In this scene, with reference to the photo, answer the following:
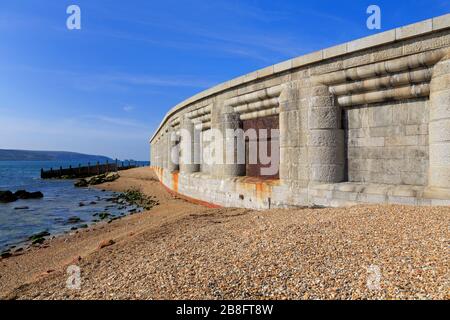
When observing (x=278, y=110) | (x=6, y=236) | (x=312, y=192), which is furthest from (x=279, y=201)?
(x=6, y=236)

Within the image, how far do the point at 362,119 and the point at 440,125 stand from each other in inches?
64.4

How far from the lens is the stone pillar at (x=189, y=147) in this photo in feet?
46.0

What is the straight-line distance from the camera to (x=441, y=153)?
5707 mm

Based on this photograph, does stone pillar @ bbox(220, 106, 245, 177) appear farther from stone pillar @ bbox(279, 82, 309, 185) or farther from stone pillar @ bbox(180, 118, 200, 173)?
stone pillar @ bbox(180, 118, 200, 173)

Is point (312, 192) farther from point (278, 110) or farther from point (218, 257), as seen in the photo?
point (218, 257)

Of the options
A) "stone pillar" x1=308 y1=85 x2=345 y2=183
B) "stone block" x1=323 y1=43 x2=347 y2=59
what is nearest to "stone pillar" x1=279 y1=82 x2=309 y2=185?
"stone pillar" x1=308 y1=85 x2=345 y2=183

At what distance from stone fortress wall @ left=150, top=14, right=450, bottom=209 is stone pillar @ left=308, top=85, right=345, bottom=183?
22 millimetres

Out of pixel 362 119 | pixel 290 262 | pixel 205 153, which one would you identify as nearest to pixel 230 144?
pixel 205 153

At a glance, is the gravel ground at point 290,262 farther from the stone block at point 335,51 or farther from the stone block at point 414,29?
the stone block at point 335,51

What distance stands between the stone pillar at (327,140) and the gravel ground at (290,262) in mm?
1343

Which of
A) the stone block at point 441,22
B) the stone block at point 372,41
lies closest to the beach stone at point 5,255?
the stone block at point 372,41

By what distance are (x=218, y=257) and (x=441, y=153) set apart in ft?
14.3

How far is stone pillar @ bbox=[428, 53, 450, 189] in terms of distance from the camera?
5.63 metres
